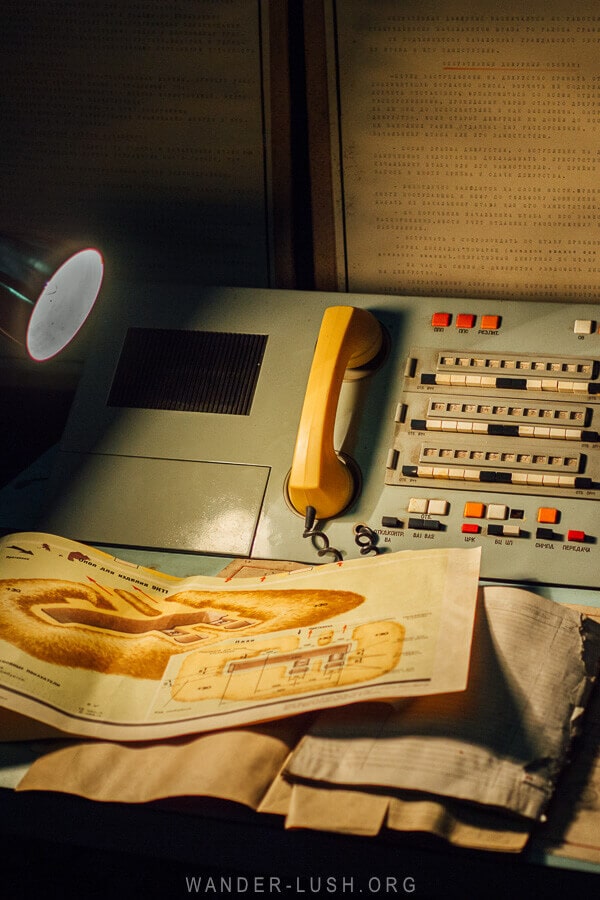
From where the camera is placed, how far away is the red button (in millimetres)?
1022

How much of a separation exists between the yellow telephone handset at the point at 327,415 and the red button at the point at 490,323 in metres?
0.13

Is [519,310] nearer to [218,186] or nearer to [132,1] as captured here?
[218,186]

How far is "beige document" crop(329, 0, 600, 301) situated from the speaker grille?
0.21 meters

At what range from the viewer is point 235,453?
101 centimetres

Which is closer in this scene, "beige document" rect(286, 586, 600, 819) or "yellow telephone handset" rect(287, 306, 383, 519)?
"beige document" rect(286, 586, 600, 819)

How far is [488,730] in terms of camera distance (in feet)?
2.08

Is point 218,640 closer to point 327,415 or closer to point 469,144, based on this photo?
point 327,415

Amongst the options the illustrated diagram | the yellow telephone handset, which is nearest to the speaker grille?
the yellow telephone handset

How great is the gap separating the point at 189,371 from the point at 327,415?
0.25 meters

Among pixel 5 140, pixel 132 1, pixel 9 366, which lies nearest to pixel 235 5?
pixel 132 1

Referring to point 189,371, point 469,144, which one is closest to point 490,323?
point 469,144

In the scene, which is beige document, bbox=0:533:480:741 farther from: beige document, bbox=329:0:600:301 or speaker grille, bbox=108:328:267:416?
beige document, bbox=329:0:600:301

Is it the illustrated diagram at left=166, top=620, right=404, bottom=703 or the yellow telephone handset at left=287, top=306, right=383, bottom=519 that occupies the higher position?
the yellow telephone handset at left=287, top=306, right=383, bottom=519

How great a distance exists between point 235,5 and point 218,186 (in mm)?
227
